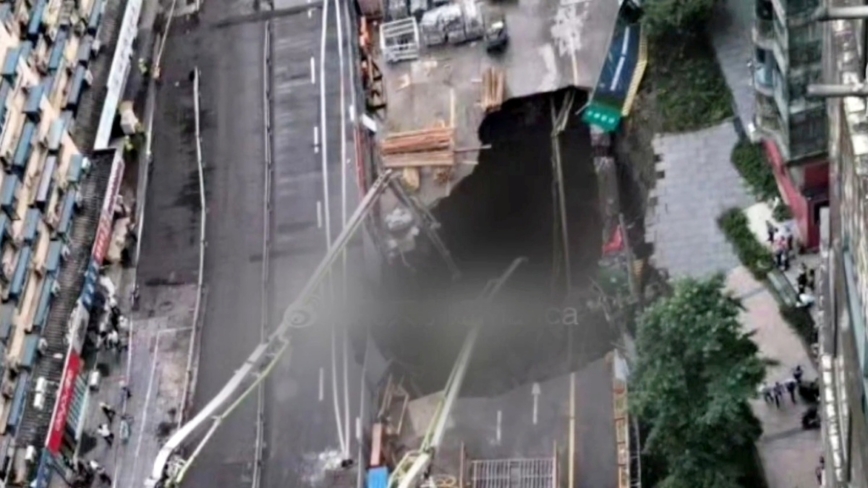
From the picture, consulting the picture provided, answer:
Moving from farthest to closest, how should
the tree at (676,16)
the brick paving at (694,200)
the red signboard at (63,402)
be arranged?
Answer: the tree at (676,16), the red signboard at (63,402), the brick paving at (694,200)

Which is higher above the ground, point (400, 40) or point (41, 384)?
point (400, 40)

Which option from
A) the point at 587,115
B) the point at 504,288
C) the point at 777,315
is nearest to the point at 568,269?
the point at 504,288

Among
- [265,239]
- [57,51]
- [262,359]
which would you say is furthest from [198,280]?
[57,51]

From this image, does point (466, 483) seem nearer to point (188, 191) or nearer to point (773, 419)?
A: point (773, 419)

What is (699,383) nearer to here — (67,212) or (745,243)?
(745,243)

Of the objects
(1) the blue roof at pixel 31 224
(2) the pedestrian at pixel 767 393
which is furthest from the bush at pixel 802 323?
(1) the blue roof at pixel 31 224

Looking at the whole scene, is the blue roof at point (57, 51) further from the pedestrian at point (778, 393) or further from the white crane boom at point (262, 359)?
the pedestrian at point (778, 393)

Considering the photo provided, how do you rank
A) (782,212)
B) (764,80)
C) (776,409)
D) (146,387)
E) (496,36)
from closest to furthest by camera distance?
(764,80), (776,409), (782,212), (146,387), (496,36)
